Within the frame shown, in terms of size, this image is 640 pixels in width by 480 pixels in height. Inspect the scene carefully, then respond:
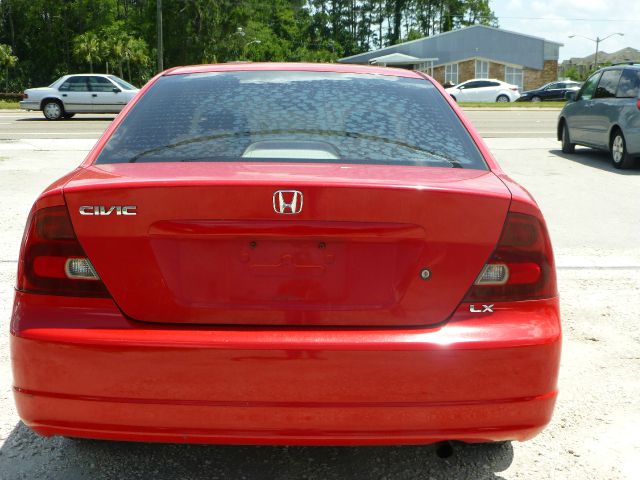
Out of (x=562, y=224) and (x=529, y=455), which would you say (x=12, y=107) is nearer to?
(x=562, y=224)

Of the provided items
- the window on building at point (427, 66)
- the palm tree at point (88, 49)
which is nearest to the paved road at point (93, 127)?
the palm tree at point (88, 49)

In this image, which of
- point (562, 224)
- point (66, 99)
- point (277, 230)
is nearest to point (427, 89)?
point (277, 230)

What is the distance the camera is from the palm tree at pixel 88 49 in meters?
61.6

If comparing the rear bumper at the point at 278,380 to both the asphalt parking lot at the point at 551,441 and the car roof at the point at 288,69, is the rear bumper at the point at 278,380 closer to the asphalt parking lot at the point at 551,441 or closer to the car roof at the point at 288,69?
the asphalt parking lot at the point at 551,441

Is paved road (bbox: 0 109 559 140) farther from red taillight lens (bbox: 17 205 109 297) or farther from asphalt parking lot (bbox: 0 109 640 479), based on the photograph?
red taillight lens (bbox: 17 205 109 297)

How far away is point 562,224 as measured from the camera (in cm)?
852

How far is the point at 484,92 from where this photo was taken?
143 feet

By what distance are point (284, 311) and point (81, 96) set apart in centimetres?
2493

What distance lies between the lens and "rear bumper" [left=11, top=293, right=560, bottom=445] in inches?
97.1

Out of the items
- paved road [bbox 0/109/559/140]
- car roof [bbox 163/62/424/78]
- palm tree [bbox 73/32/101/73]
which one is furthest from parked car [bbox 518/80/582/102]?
car roof [bbox 163/62/424/78]

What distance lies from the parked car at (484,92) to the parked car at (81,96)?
22.2m

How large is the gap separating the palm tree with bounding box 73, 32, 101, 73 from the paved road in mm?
35299

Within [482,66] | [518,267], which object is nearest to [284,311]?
[518,267]

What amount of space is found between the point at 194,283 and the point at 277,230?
12.5 inches
